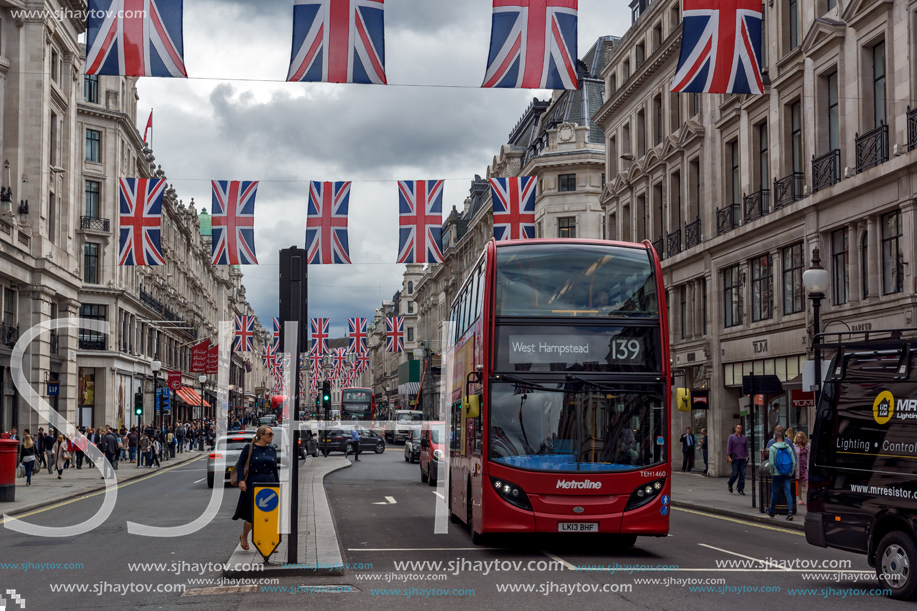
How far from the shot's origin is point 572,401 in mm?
13594

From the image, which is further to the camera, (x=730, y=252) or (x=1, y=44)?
(x=1, y=44)

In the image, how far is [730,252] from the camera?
112 feet

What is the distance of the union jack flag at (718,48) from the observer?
17078 millimetres

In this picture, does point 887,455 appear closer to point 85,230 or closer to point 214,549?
point 214,549

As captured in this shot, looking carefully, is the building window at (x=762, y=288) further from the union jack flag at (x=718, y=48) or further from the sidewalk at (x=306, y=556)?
the sidewalk at (x=306, y=556)

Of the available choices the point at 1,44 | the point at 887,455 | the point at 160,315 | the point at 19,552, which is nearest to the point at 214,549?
the point at 19,552

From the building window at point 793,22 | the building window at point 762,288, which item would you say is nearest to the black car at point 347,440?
the building window at point 762,288

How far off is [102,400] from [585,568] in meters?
48.0

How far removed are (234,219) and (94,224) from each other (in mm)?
30713

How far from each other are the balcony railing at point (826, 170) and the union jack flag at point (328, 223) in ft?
42.5

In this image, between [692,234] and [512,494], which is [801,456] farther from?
[692,234]

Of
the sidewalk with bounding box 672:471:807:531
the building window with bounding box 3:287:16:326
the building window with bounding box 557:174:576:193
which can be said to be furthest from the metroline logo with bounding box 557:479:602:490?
the building window with bounding box 557:174:576:193

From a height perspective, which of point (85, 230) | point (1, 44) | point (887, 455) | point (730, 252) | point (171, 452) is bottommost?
point (171, 452)

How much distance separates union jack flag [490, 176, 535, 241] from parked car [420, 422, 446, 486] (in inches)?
239
